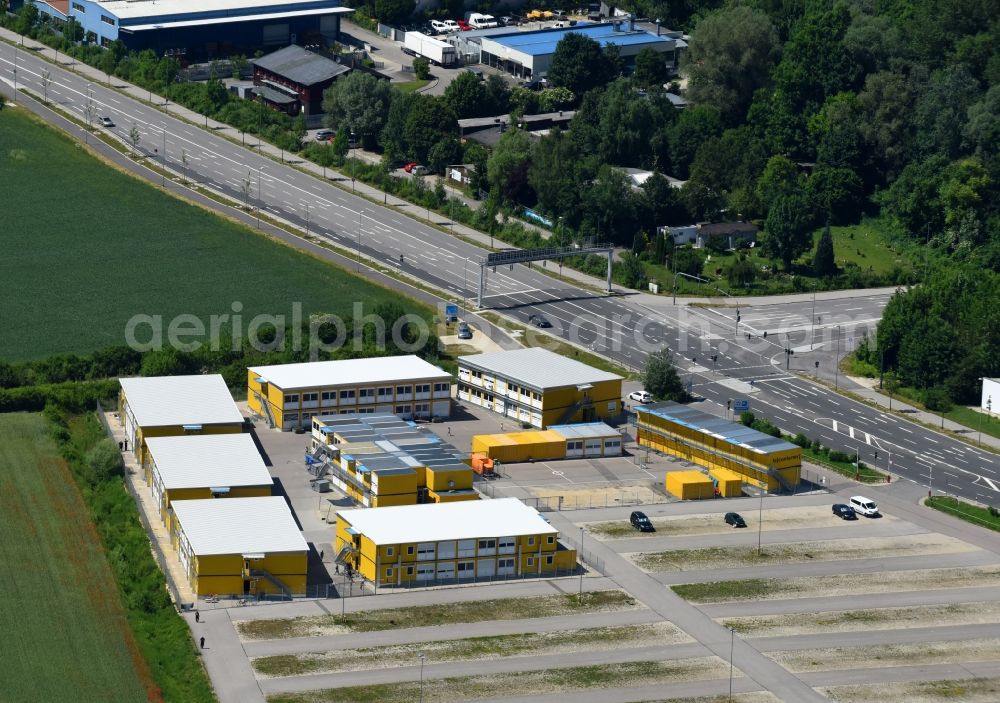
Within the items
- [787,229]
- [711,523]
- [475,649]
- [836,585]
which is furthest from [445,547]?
[787,229]

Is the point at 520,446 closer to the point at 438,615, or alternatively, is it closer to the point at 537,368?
the point at 537,368

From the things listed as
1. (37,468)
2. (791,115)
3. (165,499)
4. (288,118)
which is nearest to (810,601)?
(165,499)

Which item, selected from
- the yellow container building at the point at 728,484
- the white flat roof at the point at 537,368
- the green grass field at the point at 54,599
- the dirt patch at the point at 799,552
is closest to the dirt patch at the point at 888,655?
the dirt patch at the point at 799,552

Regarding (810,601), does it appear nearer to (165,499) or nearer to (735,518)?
(735,518)

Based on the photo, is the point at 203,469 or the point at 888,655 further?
the point at 203,469

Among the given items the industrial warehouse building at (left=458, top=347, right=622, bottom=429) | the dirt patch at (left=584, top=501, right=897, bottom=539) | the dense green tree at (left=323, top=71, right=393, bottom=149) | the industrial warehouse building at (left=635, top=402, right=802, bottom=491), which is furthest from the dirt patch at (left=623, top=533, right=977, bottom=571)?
the dense green tree at (left=323, top=71, right=393, bottom=149)

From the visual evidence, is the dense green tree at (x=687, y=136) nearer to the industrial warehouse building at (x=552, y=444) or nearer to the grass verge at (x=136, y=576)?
the industrial warehouse building at (x=552, y=444)

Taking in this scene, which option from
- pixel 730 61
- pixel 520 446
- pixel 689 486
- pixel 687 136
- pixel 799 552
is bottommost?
pixel 799 552
